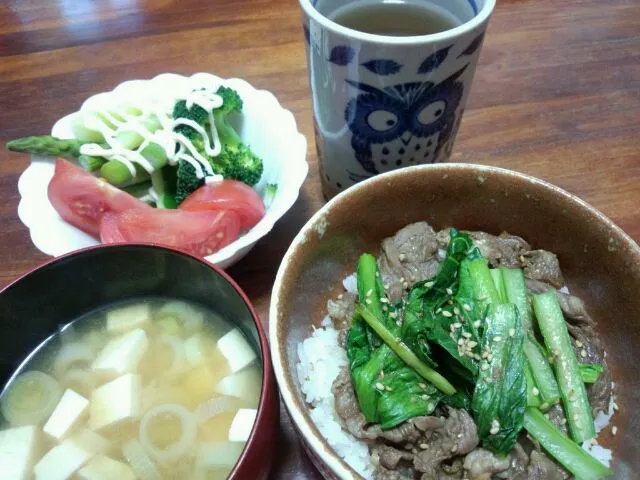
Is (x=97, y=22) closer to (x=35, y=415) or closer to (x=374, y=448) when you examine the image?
(x=35, y=415)

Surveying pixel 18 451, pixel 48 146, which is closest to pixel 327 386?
pixel 18 451

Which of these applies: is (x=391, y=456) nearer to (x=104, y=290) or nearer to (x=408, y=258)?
(x=408, y=258)

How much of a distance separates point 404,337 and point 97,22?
7.18ft

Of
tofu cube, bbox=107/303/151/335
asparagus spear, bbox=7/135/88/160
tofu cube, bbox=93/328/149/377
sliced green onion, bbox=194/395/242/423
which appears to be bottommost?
sliced green onion, bbox=194/395/242/423

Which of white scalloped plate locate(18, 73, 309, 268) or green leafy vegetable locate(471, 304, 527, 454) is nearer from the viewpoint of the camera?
green leafy vegetable locate(471, 304, 527, 454)

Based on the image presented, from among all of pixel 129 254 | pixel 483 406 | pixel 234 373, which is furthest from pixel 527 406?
pixel 129 254

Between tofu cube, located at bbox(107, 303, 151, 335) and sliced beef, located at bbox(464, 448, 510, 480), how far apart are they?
2.67 ft

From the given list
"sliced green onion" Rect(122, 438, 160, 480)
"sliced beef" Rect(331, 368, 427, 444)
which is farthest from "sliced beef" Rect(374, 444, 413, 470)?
"sliced green onion" Rect(122, 438, 160, 480)

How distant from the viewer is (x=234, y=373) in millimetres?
1274

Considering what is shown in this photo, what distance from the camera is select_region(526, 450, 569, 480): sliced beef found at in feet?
3.69

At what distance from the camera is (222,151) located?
5.82ft

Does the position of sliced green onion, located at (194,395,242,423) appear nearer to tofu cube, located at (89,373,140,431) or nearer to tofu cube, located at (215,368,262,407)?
tofu cube, located at (215,368,262,407)

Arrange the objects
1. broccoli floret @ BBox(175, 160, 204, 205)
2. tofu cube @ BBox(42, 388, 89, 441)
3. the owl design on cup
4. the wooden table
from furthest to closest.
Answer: the wooden table, broccoli floret @ BBox(175, 160, 204, 205), the owl design on cup, tofu cube @ BBox(42, 388, 89, 441)

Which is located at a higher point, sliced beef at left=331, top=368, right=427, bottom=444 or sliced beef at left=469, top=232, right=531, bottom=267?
sliced beef at left=469, top=232, right=531, bottom=267
